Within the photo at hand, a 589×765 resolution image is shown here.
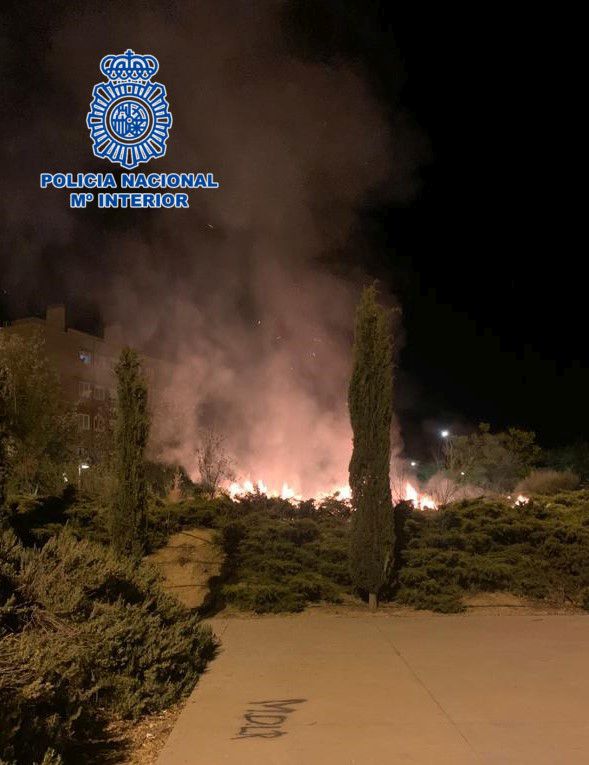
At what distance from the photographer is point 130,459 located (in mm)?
9945

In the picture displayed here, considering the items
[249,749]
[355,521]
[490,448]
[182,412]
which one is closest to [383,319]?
[355,521]

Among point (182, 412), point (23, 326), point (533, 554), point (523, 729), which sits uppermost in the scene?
point (23, 326)

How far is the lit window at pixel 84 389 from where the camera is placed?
52.8 meters

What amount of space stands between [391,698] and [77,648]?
254 cm

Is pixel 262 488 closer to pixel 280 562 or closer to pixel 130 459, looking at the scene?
pixel 280 562

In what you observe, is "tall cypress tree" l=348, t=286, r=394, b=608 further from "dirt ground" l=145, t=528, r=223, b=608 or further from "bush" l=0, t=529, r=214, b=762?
"bush" l=0, t=529, r=214, b=762

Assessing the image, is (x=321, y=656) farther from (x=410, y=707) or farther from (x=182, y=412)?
(x=182, y=412)

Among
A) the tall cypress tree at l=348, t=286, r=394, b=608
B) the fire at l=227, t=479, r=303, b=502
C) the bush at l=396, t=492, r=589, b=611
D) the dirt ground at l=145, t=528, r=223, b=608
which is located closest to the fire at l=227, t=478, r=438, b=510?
the fire at l=227, t=479, r=303, b=502

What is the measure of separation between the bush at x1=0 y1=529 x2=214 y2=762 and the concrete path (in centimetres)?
Answer: 42

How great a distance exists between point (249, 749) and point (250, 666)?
2.29 metres

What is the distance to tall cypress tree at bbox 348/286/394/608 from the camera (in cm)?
1039

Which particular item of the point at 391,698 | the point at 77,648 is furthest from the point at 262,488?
the point at 77,648

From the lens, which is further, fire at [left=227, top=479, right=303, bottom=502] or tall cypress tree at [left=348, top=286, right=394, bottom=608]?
fire at [left=227, top=479, right=303, bottom=502]

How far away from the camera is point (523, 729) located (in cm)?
531
